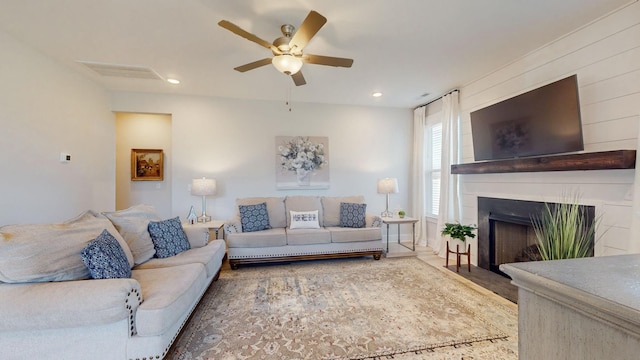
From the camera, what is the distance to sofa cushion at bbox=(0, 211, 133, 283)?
161 centimetres

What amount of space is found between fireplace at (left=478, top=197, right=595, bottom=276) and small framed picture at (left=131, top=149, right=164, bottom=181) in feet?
17.1

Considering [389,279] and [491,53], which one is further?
[389,279]

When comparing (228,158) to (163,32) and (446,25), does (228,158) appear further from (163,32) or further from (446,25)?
(446,25)

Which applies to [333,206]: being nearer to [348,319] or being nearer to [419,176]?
[419,176]

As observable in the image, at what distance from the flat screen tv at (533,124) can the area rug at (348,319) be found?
159 centimetres

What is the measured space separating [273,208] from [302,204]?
0.47 m

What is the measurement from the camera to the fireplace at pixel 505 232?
296cm

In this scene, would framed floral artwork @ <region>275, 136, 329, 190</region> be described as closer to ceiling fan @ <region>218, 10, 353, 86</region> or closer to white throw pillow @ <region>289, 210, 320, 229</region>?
white throw pillow @ <region>289, 210, 320, 229</region>

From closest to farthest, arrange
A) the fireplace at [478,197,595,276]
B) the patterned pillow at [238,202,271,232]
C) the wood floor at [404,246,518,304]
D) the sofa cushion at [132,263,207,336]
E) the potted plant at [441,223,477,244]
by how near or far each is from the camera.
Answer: the sofa cushion at [132,263,207,336]
the wood floor at [404,246,518,304]
the fireplace at [478,197,595,276]
the potted plant at [441,223,477,244]
the patterned pillow at [238,202,271,232]

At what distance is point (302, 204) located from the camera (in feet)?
14.4

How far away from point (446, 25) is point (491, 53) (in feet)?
3.05

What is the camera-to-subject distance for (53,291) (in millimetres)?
1525

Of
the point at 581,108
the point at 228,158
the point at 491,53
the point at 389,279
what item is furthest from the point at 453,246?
the point at 228,158

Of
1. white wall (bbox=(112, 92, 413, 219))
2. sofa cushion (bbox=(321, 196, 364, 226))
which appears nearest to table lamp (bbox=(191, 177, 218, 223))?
white wall (bbox=(112, 92, 413, 219))
